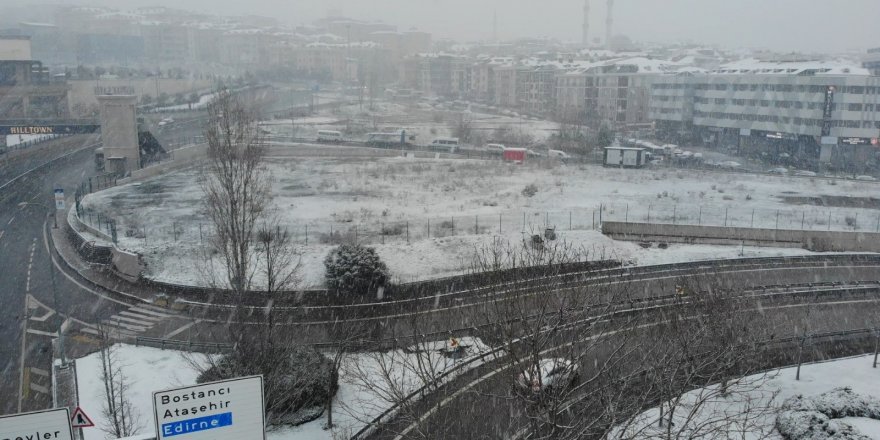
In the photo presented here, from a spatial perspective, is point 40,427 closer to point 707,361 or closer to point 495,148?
point 707,361

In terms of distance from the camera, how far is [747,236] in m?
27.0

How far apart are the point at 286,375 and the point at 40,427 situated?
333 inches

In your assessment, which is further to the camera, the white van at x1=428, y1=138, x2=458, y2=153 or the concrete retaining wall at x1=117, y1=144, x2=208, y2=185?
the white van at x1=428, y1=138, x2=458, y2=153

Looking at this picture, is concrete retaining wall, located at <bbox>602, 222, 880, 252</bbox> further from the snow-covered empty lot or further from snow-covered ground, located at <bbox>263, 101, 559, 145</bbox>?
snow-covered ground, located at <bbox>263, 101, 559, 145</bbox>

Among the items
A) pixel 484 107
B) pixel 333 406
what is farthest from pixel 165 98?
pixel 333 406

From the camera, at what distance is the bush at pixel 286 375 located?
11852 mm

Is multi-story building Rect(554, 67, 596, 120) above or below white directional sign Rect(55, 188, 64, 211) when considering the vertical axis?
above

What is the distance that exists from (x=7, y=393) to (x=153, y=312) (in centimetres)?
488

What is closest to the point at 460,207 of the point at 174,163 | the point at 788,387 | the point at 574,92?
the point at 788,387

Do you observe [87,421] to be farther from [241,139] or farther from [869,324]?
[869,324]

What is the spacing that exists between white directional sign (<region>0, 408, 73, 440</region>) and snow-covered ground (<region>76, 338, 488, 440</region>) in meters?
7.32

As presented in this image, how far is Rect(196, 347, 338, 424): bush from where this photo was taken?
11.9 meters

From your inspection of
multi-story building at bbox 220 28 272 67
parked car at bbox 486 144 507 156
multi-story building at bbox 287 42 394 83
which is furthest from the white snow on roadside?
multi-story building at bbox 220 28 272 67

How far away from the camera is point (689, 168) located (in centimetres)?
4781
